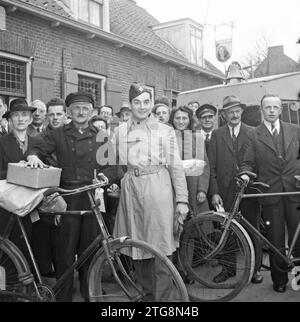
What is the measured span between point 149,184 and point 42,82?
6276 mm

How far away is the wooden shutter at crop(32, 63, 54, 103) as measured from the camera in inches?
351

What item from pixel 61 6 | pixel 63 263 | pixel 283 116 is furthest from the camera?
pixel 61 6

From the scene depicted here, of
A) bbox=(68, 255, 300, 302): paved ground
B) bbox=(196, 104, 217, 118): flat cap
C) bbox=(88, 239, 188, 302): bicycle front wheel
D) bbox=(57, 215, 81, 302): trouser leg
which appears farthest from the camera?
bbox=(196, 104, 217, 118): flat cap

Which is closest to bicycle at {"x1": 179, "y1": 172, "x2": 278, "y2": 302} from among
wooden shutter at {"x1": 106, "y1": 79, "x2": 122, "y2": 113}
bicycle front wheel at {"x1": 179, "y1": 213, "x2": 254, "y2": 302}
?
bicycle front wheel at {"x1": 179, "y1": 213, "x2": 254, "y2": 302}

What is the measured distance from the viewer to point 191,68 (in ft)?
48.1

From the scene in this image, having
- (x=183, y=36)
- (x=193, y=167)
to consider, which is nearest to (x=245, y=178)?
(x=193, y=167)

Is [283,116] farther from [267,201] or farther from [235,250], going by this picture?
[235,250]

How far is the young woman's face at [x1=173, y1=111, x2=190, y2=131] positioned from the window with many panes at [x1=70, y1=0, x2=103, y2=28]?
661 centimetres

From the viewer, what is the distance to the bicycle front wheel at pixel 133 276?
3.05 metres

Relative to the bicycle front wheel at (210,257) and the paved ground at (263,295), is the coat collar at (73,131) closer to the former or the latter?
the bicycle front wheel at (210,257)

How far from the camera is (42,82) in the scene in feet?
29.8

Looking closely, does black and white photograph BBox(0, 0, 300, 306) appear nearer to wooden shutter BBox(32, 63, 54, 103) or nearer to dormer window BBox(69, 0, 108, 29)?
wooden shutter BBox(32, 63, 54, 103)
